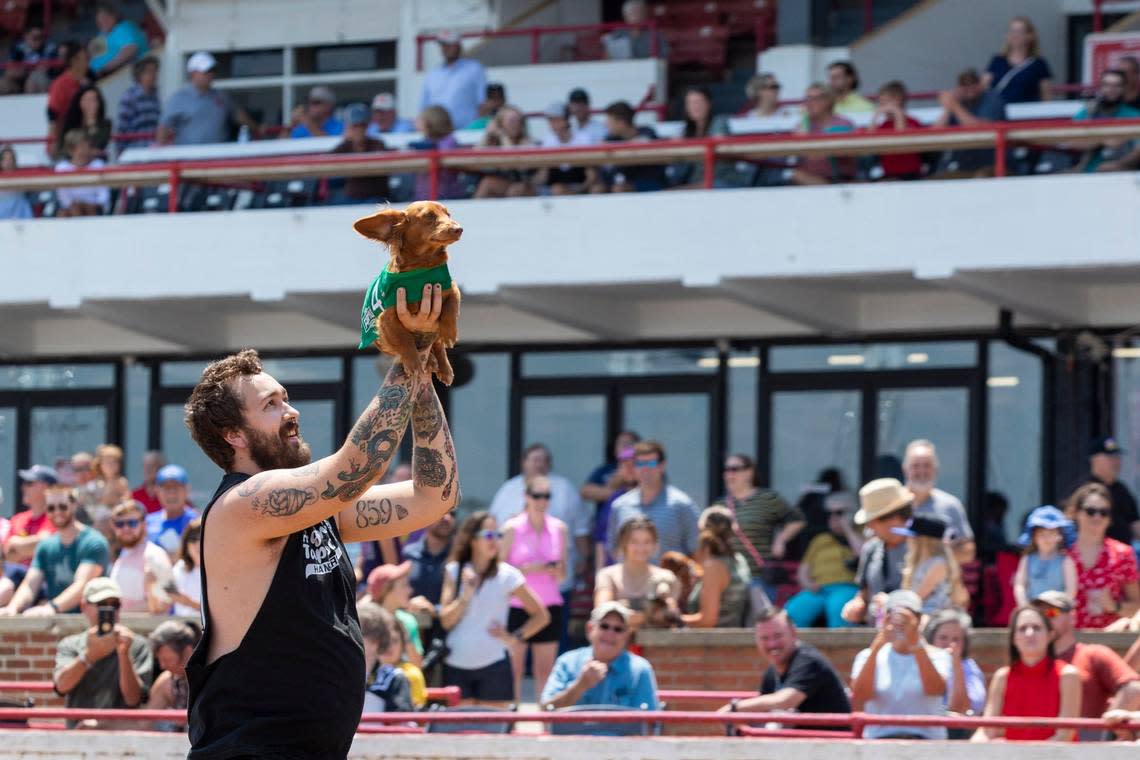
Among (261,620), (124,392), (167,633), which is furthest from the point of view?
(124,392)

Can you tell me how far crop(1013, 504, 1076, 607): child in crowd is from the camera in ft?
35.4

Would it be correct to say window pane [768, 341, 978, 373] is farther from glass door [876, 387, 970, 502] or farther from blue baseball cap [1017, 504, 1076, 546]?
blue baseball cap [1017, 504, 1076, 546]

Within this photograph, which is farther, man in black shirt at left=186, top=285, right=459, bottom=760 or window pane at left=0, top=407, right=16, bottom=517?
window pane at left=0, top=407, right=16, bottom=517

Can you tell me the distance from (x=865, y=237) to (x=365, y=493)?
370 inches

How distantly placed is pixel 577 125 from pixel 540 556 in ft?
14.7

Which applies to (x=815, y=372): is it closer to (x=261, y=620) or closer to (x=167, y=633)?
(x=167, y=633)

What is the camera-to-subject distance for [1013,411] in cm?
1523

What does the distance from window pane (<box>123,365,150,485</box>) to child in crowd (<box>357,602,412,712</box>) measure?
7.88 m

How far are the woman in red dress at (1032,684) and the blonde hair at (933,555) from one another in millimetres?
1235

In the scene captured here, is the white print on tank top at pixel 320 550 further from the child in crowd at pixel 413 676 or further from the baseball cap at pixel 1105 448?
the baseball cap at pixel 1105 448

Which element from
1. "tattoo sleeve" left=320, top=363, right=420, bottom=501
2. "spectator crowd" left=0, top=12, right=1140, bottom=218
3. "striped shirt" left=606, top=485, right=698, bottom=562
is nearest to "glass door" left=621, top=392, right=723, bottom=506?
"spectator crowd" left=0, top=12, right=1140, bottom=218

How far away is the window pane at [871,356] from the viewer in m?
15.4

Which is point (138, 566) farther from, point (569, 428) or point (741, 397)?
point (741, 397)

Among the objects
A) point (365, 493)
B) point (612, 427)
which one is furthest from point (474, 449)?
point (365, 493)
